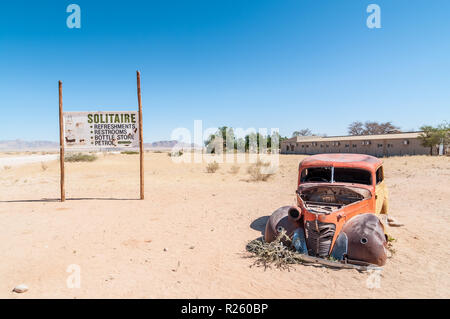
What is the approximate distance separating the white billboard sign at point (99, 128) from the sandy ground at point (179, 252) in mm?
2417

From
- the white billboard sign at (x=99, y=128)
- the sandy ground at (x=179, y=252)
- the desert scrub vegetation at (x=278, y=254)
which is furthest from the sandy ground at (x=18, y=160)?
the desert scrub vegetation at (x=278, y=254)

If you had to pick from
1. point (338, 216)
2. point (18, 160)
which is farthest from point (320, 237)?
point (18, 160)

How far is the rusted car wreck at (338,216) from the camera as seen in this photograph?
4.35 metres

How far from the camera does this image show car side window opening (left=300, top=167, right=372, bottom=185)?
5672mm

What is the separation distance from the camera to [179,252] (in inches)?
212

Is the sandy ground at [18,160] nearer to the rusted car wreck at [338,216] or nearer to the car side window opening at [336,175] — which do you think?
the car side window opening at [336,175]

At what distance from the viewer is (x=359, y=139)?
38.3 meters

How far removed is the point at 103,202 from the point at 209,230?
5433 mm

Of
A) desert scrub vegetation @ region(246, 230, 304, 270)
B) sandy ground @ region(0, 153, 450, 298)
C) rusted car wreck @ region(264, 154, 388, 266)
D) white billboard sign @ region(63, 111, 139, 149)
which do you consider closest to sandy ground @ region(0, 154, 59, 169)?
white billboard sign @ region(63, 111, 139, 149)

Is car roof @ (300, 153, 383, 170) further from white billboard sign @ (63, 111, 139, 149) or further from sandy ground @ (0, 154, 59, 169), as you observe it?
sandy ground @ (0, 154, 59, 169)

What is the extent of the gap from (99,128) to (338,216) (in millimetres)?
9260

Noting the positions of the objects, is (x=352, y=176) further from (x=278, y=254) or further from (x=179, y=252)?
(x=179, y=252)

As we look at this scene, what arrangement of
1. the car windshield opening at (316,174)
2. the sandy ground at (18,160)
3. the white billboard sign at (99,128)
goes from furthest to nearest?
1. the sandy ground at (18,160)
2. the white billboard sign at (99,128)
3. the car windshield opening at (316,174)
